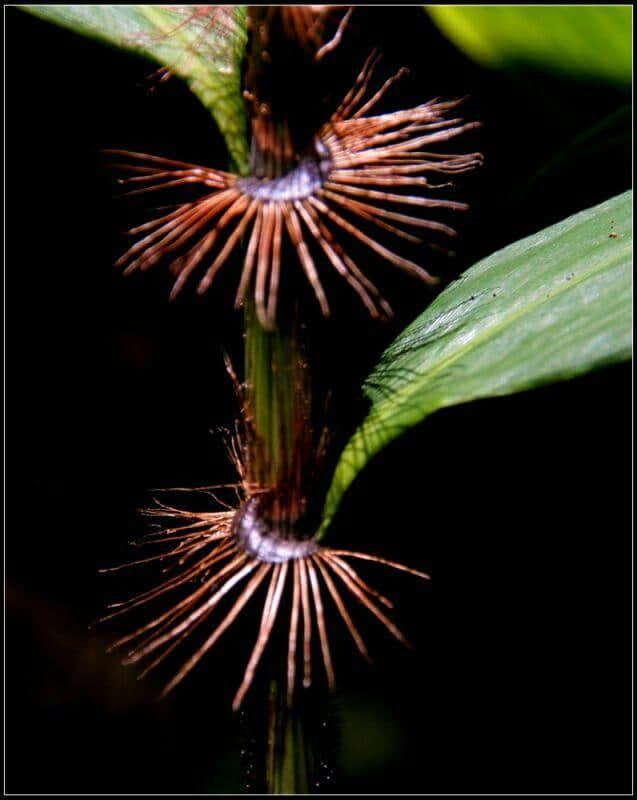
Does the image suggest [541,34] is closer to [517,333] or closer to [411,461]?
[517,333]

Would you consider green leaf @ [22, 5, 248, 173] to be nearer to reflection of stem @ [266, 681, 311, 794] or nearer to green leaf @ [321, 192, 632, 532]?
green leaf @ [321, 192, 632, 532]

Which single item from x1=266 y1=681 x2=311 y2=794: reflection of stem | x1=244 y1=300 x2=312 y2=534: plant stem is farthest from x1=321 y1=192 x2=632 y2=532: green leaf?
x1=266 y1=681 x2=311 y2=794: reflection of stem

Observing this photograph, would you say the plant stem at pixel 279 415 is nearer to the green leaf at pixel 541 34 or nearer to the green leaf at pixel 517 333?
the green leaf at pixel 517 333

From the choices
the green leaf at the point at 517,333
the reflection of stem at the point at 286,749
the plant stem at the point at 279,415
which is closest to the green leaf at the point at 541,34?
the green leaf at the point at 517,333

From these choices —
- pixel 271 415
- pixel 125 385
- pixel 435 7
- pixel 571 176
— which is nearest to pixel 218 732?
pixel 125 385

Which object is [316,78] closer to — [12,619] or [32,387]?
[32,387]
